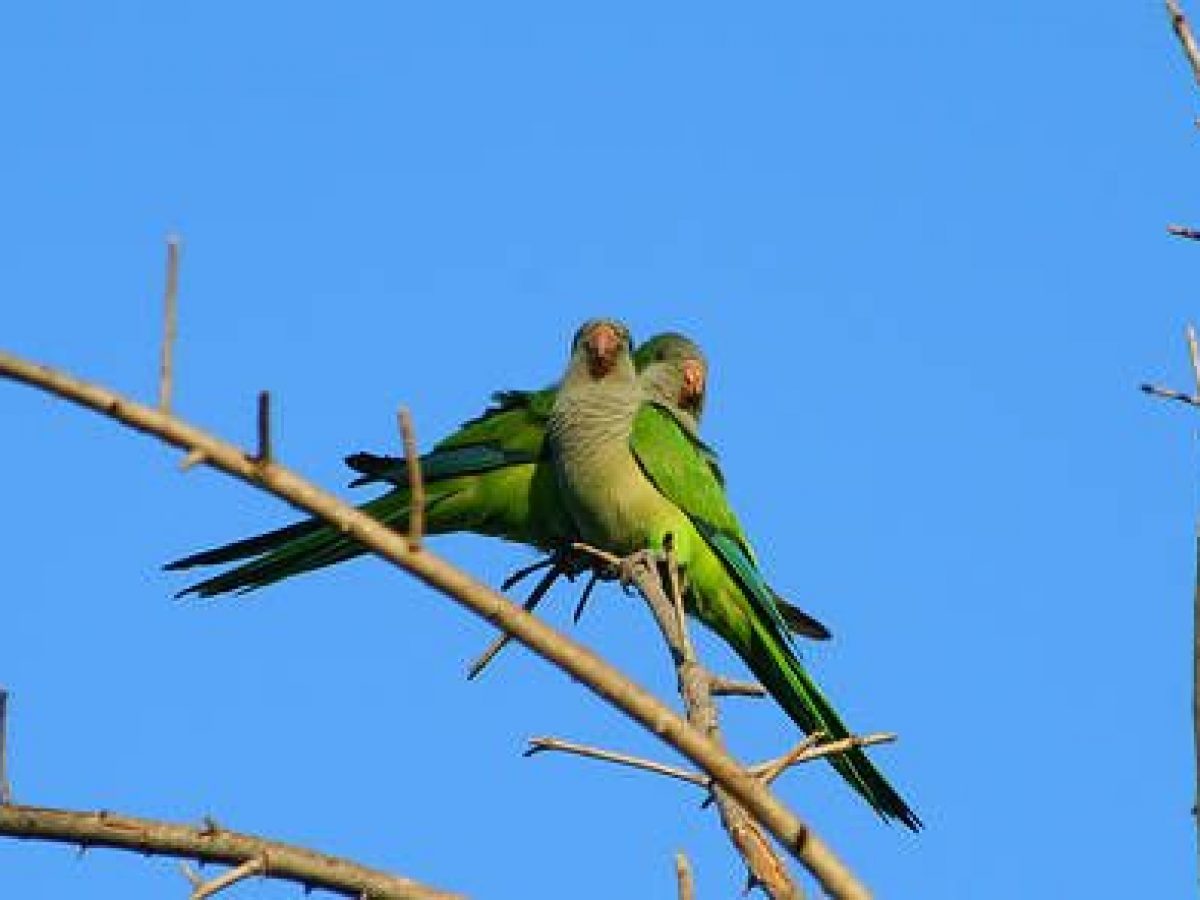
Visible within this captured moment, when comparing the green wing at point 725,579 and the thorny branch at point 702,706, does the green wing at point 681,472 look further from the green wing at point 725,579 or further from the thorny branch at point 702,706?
the thorny branch at point 702,706

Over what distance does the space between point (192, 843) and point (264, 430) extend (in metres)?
1.64

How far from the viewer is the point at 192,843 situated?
375cm

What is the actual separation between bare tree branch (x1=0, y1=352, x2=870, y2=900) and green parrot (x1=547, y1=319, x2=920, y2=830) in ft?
14.4

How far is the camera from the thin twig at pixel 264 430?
2297 mm

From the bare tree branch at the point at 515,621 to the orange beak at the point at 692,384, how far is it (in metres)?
6.21

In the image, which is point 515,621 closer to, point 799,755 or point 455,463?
point 799,755

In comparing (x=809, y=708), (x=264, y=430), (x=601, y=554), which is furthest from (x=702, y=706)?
(x=264, y=430)

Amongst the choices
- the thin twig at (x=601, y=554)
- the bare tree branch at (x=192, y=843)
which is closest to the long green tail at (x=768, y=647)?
the thin twig at (x=601, y=554)

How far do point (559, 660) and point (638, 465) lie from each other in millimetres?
4881

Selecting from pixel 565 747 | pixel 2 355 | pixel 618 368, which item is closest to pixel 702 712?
pixel 565 747

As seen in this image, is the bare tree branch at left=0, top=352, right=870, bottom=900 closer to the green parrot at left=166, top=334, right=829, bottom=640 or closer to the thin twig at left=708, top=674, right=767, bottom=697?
the thin twig at left=708, top=674, right=767, bottom=697

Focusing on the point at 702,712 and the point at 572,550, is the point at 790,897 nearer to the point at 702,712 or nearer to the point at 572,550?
the point at 702,712

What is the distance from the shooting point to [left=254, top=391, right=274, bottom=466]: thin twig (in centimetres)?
230

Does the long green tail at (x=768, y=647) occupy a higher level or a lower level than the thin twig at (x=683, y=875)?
higher
